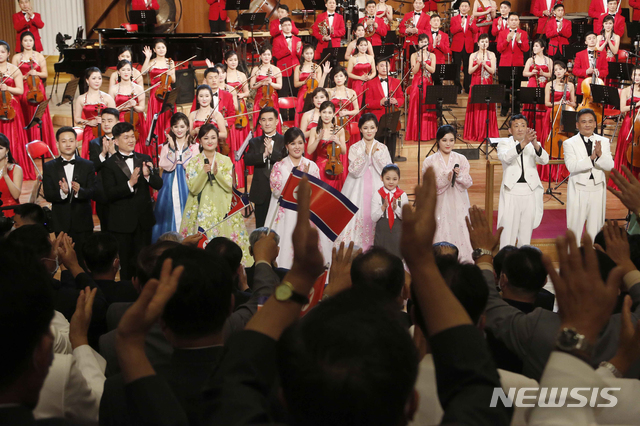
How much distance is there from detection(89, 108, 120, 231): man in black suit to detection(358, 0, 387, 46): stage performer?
23.5 feet

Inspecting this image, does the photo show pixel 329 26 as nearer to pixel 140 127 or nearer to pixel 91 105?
pixel 140 127

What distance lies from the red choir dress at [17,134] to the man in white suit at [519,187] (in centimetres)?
705

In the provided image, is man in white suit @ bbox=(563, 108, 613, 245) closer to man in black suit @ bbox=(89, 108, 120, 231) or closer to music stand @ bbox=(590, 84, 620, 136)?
music stand @ bbox=(590, 84, 620, 136)

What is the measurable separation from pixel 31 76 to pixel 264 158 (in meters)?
5.03

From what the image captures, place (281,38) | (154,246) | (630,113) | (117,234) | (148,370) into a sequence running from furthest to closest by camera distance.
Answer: (281,38), (630,113), (117,234), (154,246), (148,370)

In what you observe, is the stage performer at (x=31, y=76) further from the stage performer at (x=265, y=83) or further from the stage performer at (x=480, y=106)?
the stage performer at (x=480, y=106)

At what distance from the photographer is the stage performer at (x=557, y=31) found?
14062 millimetres

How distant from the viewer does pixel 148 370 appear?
1.31 m

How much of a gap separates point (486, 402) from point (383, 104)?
9343 mm

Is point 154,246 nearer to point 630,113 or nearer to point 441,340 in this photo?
point 441,340

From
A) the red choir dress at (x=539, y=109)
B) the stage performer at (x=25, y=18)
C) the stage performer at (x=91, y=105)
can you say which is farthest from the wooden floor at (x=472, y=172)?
the stage performer at (x=25, y=18)

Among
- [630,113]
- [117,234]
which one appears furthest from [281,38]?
[117,234]

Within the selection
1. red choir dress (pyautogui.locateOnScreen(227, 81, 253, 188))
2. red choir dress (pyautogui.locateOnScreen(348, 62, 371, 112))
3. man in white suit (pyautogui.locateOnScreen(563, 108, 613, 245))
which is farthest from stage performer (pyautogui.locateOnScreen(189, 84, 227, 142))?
man in white suit (pyautogui.locateOnScreen(563, 108, 613, 245))

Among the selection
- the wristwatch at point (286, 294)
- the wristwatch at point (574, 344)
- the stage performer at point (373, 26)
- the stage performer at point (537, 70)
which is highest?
the stage performer at point (373, 26)
